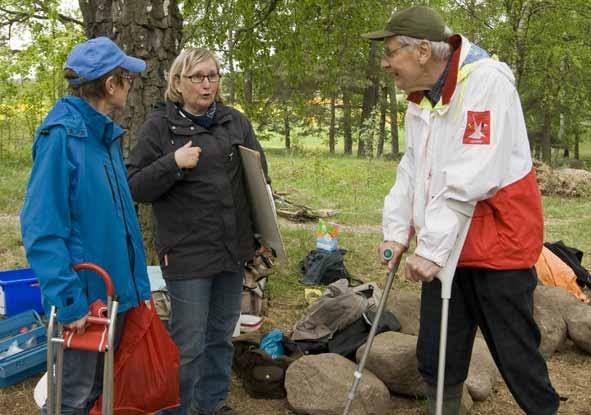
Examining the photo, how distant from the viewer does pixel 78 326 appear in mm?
2369

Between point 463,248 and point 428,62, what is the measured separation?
2.61ft

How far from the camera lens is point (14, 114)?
1474cm

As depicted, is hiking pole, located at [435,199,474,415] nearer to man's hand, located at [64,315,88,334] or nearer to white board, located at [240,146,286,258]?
white board, located at [240,146,286,258]

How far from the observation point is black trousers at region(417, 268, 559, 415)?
275 centimetres

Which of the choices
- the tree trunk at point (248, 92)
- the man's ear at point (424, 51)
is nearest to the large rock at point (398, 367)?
the man's ear at point (424, 51)

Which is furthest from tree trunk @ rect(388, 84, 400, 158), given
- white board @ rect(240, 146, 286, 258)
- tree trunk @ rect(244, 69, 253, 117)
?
white board @ rect(240, 146, 286, 258)

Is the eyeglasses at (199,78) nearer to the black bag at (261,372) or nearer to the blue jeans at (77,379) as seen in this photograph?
the blue jeans at (77,379)

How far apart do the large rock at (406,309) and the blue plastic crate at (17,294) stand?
8.37 ft

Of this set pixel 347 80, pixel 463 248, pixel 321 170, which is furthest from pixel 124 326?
pixel 347 80

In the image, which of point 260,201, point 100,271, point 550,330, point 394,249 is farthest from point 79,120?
point 550,330

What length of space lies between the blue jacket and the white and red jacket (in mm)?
1214

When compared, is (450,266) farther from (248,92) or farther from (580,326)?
(248,92)

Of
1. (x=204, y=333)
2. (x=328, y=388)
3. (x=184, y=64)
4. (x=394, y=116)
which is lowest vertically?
(x=328, y=388)

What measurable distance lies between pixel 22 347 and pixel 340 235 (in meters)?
4.90
